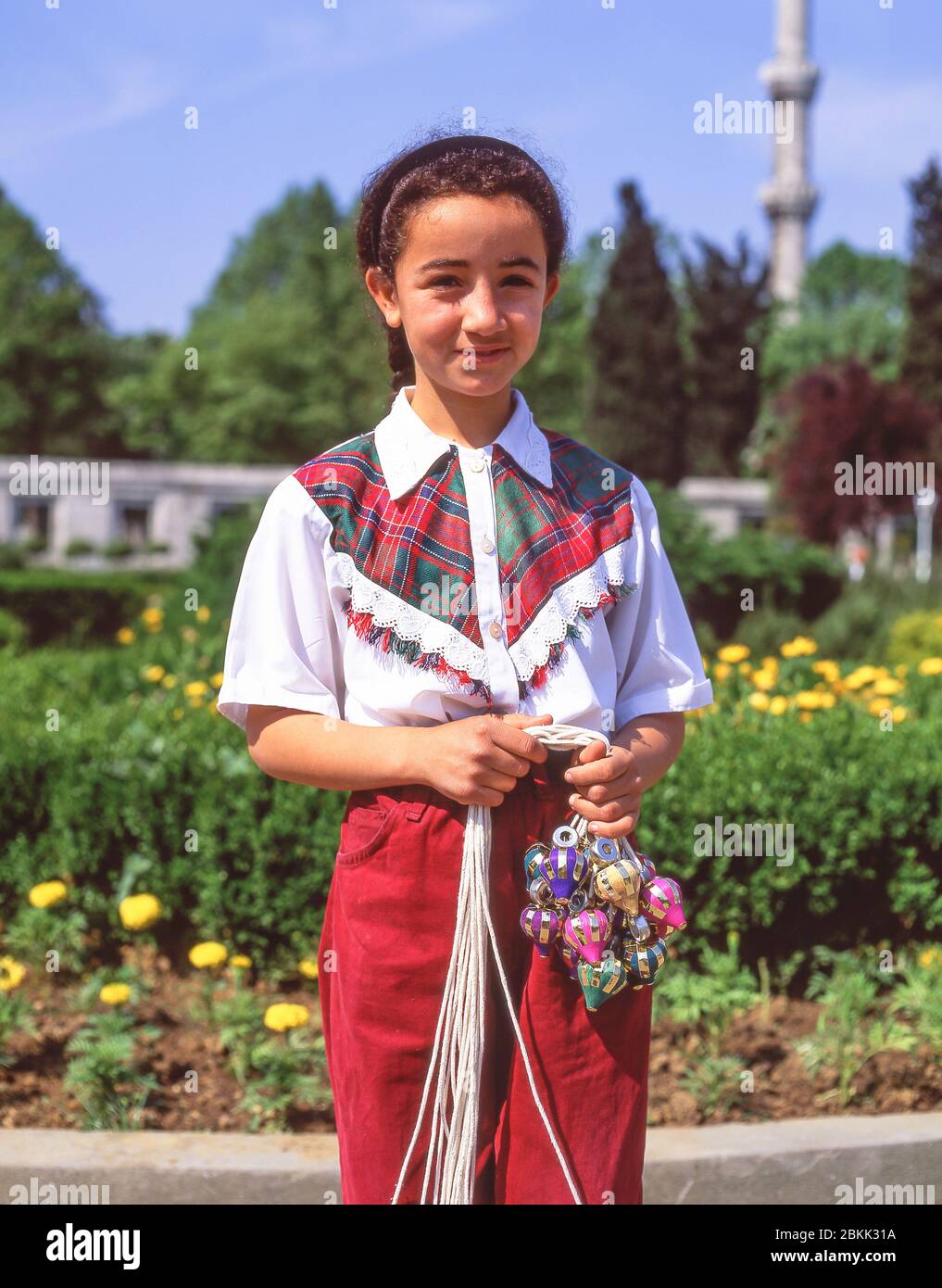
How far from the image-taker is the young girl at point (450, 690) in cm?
169

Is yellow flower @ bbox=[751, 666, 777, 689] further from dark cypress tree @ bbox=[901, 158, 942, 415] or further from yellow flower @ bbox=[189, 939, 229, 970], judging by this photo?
dark cypress tree @ bbox=[901, 158, 942, 415]

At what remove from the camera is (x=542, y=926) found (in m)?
1.66

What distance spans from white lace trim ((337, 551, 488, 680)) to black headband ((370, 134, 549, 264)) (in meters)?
0.51

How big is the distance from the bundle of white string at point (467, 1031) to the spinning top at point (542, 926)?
0.16 feet

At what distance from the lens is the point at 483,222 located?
1713mm

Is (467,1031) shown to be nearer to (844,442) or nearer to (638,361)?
(844,442)

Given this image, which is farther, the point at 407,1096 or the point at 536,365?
the point at 536,365

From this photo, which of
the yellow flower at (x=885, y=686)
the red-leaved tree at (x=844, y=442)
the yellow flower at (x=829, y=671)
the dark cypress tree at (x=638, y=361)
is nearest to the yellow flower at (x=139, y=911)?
the yellow flower at (x=885, y=686)

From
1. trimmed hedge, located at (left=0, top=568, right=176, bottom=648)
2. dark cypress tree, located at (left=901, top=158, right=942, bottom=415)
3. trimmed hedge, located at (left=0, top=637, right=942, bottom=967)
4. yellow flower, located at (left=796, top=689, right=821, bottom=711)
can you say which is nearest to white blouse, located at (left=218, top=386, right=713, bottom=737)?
trimmed hedge, located at (left=0, top=637, right=942, bottom=967)

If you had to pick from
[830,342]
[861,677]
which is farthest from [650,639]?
[830,342]

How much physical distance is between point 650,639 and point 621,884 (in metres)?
0.38

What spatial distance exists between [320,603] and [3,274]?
49753mm
